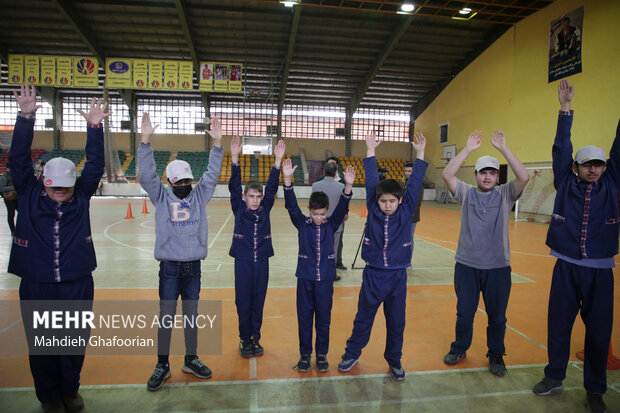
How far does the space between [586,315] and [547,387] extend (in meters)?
0.67

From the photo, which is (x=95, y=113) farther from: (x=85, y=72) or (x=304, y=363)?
(x=85, y=72)

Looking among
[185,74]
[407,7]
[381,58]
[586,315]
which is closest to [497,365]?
[586,315]

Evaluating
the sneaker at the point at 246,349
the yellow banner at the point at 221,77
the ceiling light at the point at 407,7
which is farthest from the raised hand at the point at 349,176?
the yellow banner at the point at 221,77

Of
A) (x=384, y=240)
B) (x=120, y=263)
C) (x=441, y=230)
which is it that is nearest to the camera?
(x=384, y=240)

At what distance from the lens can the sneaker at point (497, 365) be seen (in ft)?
10.5

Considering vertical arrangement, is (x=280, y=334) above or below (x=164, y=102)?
below

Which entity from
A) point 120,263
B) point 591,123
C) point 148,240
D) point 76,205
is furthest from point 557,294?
point 591,123

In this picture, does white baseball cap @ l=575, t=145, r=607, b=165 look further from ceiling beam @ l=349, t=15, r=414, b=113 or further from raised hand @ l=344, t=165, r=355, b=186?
ceiling beam @ l=349, t=15, r=414, b=113

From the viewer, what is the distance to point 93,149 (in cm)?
275

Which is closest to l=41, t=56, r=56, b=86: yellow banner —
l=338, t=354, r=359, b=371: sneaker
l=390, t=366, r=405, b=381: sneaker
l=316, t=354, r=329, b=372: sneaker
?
l=316, t=354, r=329, b=372: sneaker

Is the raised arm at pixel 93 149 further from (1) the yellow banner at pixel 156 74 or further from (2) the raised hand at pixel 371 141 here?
(1) the yellow banner at pixel 156 74

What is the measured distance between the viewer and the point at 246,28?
19.3m

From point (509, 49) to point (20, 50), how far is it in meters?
27.2

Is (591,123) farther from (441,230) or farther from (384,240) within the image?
(384,240)
